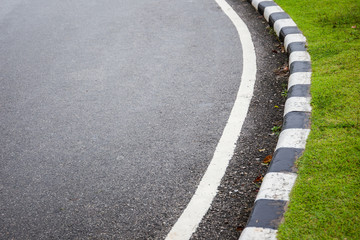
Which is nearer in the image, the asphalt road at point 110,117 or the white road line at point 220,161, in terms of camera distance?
the white road line at point 220,161

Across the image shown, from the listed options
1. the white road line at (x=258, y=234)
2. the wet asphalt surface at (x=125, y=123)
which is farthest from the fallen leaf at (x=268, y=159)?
the white road line at (x=258, y=234)

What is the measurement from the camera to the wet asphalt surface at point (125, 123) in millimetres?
3148

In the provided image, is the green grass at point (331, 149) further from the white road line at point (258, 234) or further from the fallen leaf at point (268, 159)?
the fallen leaf at point (268, 159)

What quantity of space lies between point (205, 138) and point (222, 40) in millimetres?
2720

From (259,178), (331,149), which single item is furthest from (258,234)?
(331,149)

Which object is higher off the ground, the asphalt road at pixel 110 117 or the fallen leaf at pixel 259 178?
the asphalt road at pixel 110 117

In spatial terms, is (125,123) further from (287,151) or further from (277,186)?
(277,186)

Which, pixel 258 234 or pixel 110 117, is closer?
pixel 258 234

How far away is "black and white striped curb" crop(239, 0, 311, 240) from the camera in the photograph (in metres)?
2.78

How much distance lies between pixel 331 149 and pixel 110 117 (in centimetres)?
226

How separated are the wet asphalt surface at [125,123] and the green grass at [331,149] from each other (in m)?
0.42

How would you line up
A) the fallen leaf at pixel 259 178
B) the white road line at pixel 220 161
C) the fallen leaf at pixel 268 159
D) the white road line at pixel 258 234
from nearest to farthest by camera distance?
1. the white road line at pixel 258 234
2. the white road line at pixel 220 161
3. the fallen leaf at pixel 259 178
4. the fallen leaf at pixel 268 159

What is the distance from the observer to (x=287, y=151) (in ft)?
11.4

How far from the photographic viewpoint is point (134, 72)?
541 centimetres
